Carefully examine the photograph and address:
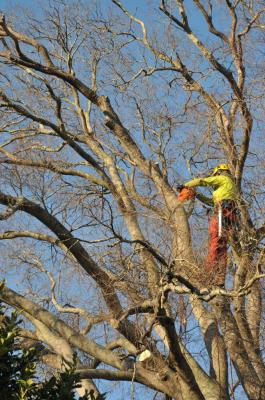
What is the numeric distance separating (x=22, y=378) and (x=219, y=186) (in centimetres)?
454

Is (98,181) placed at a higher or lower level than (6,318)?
higher

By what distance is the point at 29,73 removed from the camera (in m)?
11.5

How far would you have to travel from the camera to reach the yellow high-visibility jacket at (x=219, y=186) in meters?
9.12

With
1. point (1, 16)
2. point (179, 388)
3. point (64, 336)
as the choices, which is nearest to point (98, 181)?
point (1, 16)

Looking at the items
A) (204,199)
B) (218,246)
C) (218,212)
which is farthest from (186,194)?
(218,246)

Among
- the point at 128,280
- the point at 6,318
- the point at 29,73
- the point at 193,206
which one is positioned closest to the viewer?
the point at 6,318

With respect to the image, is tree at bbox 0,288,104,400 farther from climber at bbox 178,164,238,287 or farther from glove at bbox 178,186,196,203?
glove at bbox 178,186,196,203

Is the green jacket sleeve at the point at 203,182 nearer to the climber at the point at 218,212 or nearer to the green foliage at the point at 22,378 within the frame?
the climber at the point at 218,212

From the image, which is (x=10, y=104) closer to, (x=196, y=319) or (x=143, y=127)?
(x=143, y=127)

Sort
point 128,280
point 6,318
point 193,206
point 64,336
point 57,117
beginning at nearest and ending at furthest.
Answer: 1. point 6,318
2. point 128,280
3. point 64,336
4. point 193,206
5. point 57,117

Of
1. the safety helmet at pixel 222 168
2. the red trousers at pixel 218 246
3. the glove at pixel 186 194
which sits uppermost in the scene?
the safety helmet at pixel 222 168

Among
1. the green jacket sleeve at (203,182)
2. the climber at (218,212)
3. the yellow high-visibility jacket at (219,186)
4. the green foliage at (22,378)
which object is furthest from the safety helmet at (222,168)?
the green foliage at (22,378)

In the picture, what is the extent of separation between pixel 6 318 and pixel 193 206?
14.0 feet

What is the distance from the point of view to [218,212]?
28.9 ft
